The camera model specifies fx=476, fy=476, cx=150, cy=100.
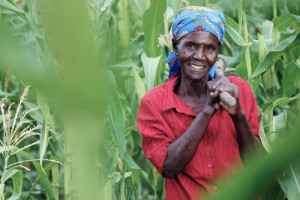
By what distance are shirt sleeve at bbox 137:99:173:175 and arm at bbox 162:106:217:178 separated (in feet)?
0.08

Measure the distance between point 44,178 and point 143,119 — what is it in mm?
338

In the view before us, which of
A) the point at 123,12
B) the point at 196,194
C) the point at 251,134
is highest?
the point at 123,12

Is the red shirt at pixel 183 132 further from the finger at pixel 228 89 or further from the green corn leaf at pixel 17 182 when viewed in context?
the green corn leaf at pixel 17 182

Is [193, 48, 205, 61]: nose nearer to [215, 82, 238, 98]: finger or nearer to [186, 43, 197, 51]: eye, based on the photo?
[186, 43, 197, 51]: eye

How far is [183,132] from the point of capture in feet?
4.12

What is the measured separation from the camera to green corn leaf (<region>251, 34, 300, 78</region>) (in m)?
1.46

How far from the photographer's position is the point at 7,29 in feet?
0.41

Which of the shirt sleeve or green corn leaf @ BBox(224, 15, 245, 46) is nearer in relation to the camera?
the shirt sleeve

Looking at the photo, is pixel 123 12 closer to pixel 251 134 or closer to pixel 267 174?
pixel 251 134

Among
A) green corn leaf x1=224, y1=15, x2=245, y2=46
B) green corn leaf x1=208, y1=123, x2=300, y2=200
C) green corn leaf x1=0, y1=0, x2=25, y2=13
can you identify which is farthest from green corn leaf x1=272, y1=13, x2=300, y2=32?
green corn leaf x1=208, y1=123, x2=300, y2=200

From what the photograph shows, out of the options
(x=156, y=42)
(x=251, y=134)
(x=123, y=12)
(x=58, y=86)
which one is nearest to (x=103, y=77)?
(x=58, y=86)

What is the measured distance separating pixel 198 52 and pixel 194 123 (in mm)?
182

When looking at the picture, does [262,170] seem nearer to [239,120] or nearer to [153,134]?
[239,120]

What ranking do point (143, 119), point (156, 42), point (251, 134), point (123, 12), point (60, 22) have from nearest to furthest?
point (60, 22)
point (251, 134)
point (143, 119)
point (156, 42)
point (123, 12)
